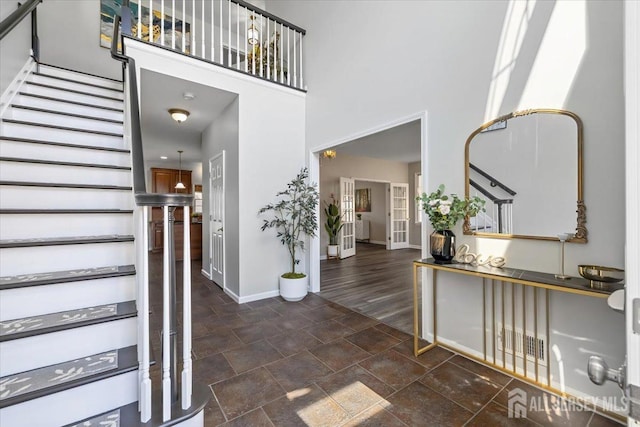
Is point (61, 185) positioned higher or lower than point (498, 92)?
lower

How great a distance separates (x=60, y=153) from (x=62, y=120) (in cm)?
72

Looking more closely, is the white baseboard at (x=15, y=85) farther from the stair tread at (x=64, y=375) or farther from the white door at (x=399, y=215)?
the white door at (x=399, y=215)

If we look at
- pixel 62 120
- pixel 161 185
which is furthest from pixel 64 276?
pixel 161 185

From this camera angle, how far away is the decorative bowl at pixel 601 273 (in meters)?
1.49

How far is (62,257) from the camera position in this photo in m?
1.69

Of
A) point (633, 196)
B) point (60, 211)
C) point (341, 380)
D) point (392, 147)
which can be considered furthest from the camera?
point (392, 147)

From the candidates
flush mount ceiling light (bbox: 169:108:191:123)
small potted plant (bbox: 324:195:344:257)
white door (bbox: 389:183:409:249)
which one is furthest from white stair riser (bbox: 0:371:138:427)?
white door (bbox: 389:183:409:249)

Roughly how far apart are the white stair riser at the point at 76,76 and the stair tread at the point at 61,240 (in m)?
2.82

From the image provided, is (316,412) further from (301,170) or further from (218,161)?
(218,161)

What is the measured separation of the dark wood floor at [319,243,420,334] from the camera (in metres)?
3.22

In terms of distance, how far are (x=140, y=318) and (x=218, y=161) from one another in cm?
358

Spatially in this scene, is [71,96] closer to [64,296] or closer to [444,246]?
[64,296]

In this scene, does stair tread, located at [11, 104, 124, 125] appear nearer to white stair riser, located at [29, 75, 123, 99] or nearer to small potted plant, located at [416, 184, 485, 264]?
white stair riser, located at [29, 75, 123, 99]

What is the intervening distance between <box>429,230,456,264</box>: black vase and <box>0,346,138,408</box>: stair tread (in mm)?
2138
